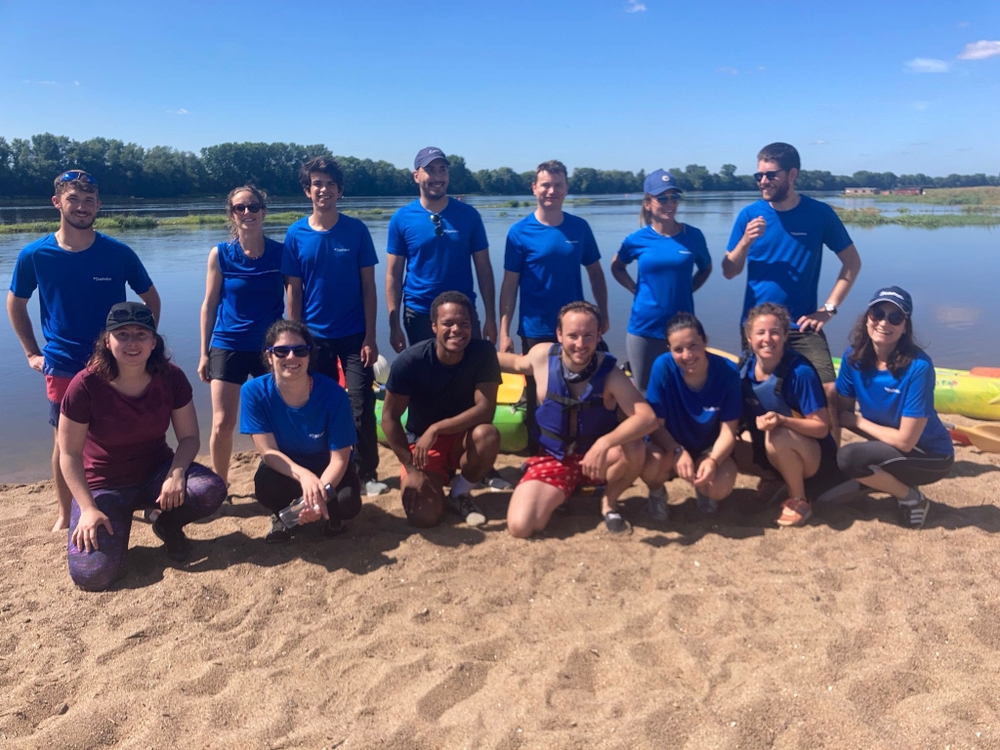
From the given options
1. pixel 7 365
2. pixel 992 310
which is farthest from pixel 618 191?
pixel 7 365

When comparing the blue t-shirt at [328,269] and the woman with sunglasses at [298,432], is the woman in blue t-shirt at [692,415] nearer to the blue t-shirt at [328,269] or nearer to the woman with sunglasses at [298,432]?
the woman with sunglasses at [298,432]

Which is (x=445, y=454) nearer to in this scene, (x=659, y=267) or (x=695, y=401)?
(x=695, y=401)

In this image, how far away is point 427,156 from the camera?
436 centimetres

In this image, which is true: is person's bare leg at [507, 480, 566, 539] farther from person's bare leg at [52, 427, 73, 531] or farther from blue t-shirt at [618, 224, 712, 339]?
person's bare leg at [52, 427, 73, 531]

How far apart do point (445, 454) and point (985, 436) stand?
13.4ft

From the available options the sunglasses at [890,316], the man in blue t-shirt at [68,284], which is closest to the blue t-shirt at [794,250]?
the sunglasses at [890,316]

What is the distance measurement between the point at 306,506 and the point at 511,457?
6.69 feet

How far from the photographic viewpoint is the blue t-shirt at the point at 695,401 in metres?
3.73

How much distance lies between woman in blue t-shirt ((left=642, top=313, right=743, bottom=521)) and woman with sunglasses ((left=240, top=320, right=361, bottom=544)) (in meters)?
1.74

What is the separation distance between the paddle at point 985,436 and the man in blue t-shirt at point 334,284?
434cm

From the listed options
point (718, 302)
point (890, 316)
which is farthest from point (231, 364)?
point (718, 302)

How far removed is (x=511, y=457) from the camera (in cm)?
512

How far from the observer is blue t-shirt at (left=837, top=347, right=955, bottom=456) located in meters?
3.51

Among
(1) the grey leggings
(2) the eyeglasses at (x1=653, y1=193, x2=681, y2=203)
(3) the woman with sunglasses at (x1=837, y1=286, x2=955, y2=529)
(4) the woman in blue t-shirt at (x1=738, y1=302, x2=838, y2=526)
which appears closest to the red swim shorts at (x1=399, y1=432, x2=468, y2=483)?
(1) the grey leggings
